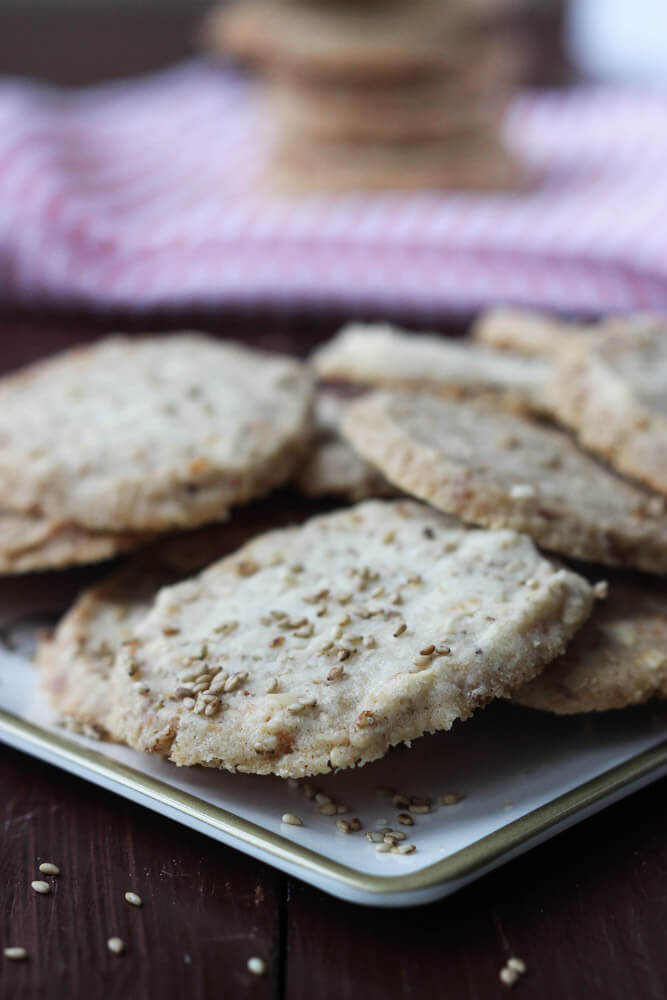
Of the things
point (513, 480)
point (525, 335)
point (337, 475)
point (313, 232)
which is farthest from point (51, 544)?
point (313, 232)

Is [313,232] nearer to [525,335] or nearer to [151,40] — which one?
[525,335]

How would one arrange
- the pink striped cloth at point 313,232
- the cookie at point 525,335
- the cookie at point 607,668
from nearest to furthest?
1. the cookie at point 607,668
2. the cookie at point 525,335
3. the pink striped cloth at point 313,232

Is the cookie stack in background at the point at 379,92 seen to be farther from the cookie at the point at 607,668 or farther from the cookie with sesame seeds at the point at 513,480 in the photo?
the cookie at the point at 607,668

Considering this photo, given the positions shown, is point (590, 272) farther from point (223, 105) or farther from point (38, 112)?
point (223, 105)

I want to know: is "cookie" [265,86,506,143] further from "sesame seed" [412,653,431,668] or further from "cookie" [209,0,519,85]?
"sesame seed" [412,653,431,668]

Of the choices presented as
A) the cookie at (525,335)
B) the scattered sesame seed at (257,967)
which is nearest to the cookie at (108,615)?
the scattered sesame seed at (257,967)
